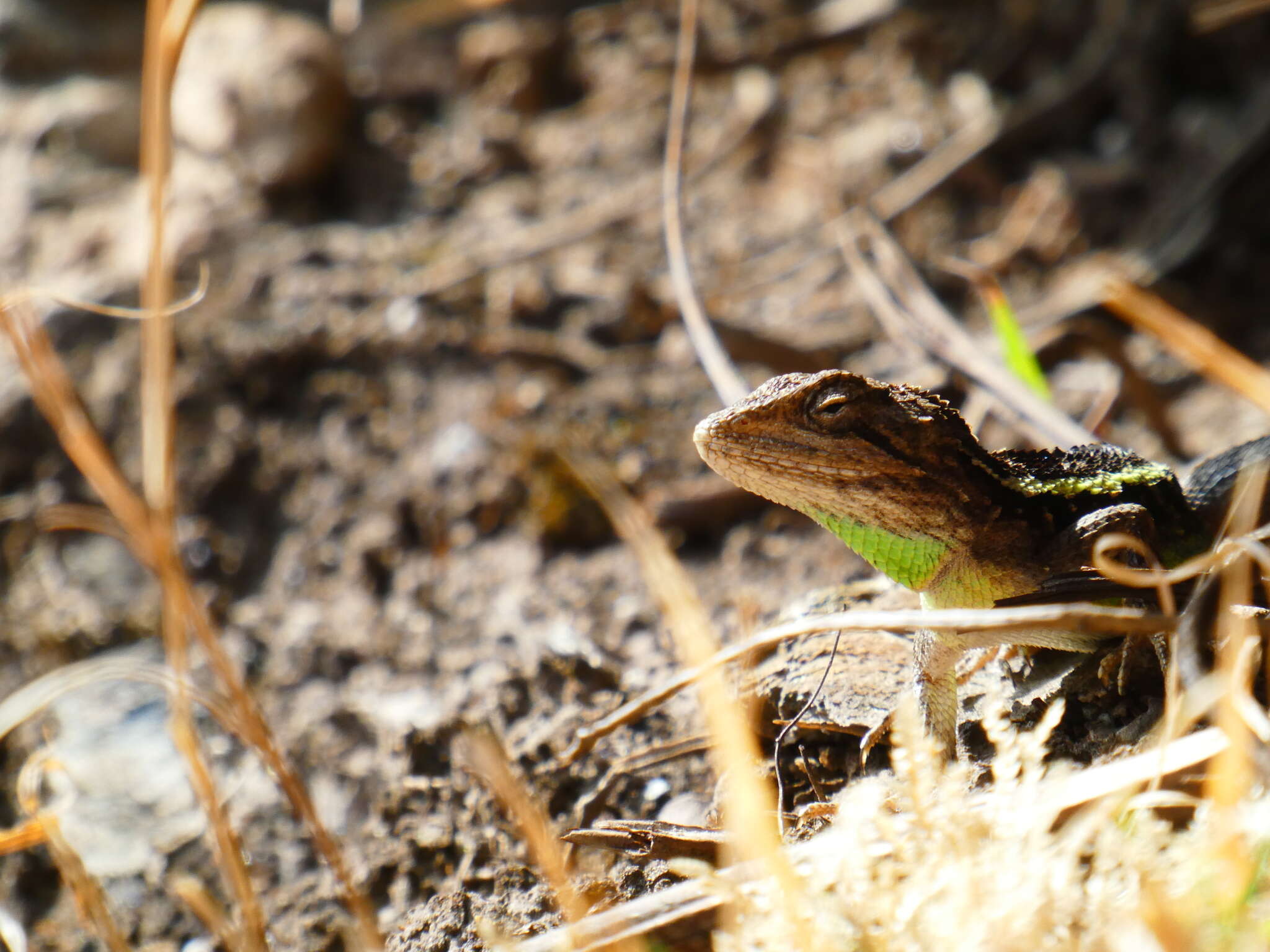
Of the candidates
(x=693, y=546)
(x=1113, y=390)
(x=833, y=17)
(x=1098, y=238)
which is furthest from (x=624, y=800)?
(x=833, y=17)

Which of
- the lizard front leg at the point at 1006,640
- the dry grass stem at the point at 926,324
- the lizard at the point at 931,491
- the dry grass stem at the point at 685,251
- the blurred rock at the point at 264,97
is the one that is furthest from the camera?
the blurred rock at the point at 264,97

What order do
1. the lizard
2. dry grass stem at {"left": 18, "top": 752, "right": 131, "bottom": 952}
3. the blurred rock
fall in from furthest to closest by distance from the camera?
the blurred rock → the lizard → dry grass stem at {"left": 18, "top": 752, "right": 131, "bottom": 952}

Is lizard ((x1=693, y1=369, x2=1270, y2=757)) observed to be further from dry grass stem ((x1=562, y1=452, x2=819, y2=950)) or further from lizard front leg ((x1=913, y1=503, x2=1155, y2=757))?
dry grass stem ((x1=562, y1=452, x2=819, y2=950))

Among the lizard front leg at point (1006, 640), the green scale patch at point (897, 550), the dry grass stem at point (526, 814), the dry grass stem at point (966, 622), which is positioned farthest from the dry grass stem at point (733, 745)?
the green scale patch at point (897, 550)

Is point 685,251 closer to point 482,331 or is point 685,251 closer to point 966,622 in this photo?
point 482,331

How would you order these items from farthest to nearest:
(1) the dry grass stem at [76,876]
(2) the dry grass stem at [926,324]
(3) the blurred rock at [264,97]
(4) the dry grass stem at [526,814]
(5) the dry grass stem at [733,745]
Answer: (3) the blurred rock at [264,97], (2) the dry grass stem at [926,324], (1) the dry grass stem at [76,876], (4) the dry grass stem at [526,814], (5) the dry grass stem at [733,745]

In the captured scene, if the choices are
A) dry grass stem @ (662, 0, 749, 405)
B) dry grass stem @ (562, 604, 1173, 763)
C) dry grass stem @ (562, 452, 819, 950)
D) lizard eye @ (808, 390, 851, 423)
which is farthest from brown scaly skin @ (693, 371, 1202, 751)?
dry grass stem @ (562, 452, 819, 950)

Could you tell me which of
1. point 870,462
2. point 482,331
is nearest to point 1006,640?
point 870,462

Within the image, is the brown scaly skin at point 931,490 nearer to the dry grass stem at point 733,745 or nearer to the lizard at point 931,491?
the lizard at point 931,491
